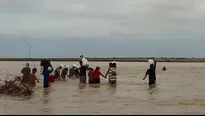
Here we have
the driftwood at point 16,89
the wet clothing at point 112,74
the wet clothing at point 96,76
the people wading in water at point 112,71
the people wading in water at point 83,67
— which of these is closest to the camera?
the driftwood at point 16,89

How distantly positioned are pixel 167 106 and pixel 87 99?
340 centimetres

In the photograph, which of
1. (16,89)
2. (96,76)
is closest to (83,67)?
(96,76)

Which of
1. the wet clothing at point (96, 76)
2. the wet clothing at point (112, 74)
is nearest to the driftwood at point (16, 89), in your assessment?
the wet clothing at point (112, 74)

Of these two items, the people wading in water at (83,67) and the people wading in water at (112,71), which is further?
the people wading in water at (83,67)

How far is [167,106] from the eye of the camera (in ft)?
50.0

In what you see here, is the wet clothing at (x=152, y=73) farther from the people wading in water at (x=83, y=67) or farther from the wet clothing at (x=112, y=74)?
the people wading in water at (x=83, y=67)

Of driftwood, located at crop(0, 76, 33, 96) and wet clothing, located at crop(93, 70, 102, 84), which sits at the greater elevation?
wet clothing, located at crop(93, 70, 102, 84)

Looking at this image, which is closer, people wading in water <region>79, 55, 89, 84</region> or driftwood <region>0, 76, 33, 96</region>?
driftwood <region>0, 76, 33, 96</region>

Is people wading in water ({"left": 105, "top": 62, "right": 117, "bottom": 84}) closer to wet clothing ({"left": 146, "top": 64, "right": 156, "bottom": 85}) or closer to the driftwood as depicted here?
wet clothing ({"left": 146, "top": 64, "right": 156, "bottom": 85})

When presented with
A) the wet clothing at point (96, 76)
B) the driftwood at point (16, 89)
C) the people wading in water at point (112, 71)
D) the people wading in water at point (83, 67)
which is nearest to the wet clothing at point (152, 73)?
the people wading in water at point (112, 71)

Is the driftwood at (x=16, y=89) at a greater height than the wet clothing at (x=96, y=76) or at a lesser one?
lesser

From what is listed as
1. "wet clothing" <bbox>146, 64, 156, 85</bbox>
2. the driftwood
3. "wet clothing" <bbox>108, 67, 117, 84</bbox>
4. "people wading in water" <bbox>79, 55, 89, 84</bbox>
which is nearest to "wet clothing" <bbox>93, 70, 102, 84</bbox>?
"people wading in water" <bbox>79, 55, 89, 84</bbox>

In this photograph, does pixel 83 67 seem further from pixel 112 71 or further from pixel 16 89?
pixel 16 89

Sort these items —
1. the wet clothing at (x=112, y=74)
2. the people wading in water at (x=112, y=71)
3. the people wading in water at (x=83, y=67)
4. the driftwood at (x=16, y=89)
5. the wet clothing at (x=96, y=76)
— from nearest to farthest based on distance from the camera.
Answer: the driftwood at (x=16, y=89) → the people wading in water at (x=112, y=71) → the wet clothing at (x=112, y=74) → the people wading in water at (x=83, y=67) → the wet clothing at (x=96, y=76)
